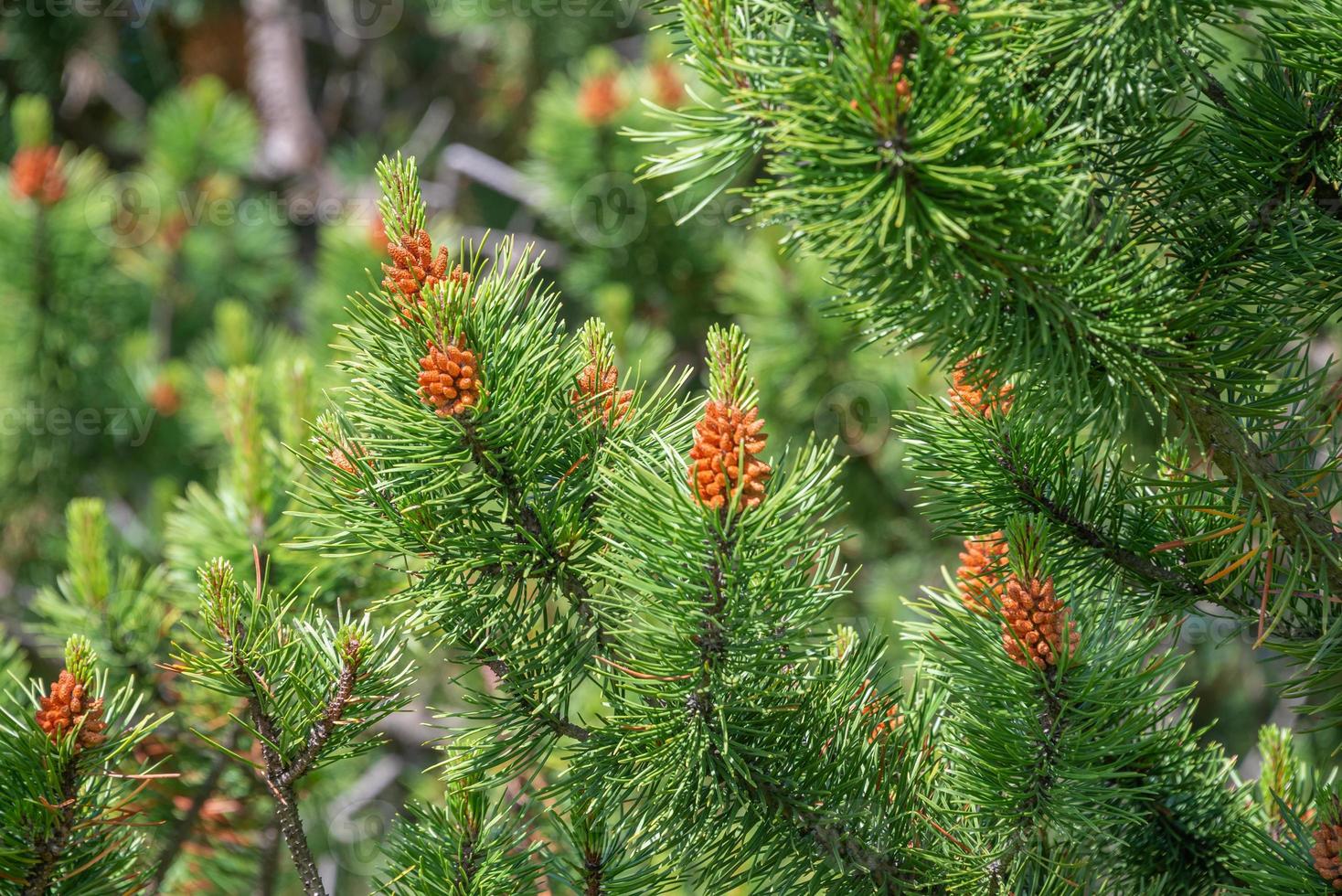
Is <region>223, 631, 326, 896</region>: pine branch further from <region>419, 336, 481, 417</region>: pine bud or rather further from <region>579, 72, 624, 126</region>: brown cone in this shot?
<region>579, 72, 624, 126</region>: brown cone

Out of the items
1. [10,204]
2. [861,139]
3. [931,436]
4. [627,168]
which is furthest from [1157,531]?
[10,204]

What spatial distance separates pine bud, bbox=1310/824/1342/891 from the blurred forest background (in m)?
0.65

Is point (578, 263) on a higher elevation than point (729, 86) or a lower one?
lower

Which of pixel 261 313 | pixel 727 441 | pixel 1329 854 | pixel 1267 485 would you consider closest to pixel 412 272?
pixel 727 441

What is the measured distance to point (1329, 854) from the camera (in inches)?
31.0

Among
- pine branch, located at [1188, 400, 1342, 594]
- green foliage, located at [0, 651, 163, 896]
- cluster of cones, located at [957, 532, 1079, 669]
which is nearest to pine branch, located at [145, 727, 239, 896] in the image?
green foliage, located at [0, 651, 163, 896]

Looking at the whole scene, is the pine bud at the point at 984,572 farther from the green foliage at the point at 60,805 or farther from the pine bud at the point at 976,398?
the green foliage at the point at 60,805

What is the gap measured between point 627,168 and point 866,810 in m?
1.77

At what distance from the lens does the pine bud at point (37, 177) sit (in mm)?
2141

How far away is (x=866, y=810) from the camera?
80cm

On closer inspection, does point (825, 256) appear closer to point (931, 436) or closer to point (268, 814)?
point (931, 436)

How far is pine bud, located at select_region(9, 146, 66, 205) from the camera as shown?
84.3 inches

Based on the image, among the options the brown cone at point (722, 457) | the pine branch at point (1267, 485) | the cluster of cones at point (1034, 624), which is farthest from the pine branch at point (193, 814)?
the pine branch at point (1267, 485)

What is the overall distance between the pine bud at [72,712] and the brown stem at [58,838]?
0.02 metres
